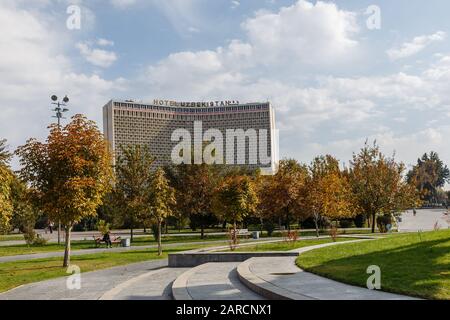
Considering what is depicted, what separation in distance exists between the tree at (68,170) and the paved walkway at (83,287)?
321cm

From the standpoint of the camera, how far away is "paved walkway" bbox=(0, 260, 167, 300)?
1245cm

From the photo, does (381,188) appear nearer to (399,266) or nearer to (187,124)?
(399,266)

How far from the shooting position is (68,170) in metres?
19.6

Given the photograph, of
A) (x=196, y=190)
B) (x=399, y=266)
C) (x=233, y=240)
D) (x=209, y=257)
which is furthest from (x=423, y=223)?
(x=399, y=266)

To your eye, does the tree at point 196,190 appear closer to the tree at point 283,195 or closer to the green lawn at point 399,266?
the tree at point 283,195

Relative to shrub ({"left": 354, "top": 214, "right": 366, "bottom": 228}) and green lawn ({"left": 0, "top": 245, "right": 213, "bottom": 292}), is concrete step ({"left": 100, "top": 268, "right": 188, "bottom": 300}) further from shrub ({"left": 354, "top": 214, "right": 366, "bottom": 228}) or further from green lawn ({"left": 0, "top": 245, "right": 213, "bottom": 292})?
shrub ({"left": 354, "top": 214, "right": 366, "bottom": 228})

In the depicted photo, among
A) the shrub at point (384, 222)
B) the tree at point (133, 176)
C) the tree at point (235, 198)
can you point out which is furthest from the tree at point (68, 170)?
the shrub at point (384, 222)

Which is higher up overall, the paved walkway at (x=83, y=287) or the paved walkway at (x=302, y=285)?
the paved walkway at (x=302, y=285)

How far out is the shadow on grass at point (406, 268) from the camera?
9031mm

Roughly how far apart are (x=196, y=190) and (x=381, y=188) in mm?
17135

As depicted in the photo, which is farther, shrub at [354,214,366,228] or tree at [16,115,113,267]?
shrub at [354,214,366,228]

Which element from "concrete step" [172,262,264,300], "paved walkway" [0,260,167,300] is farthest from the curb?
"paved walkway" [0,260,167,300]

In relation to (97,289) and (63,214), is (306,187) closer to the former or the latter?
(63,214)

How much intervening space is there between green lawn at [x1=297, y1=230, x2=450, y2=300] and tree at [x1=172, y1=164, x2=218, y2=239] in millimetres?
26783
